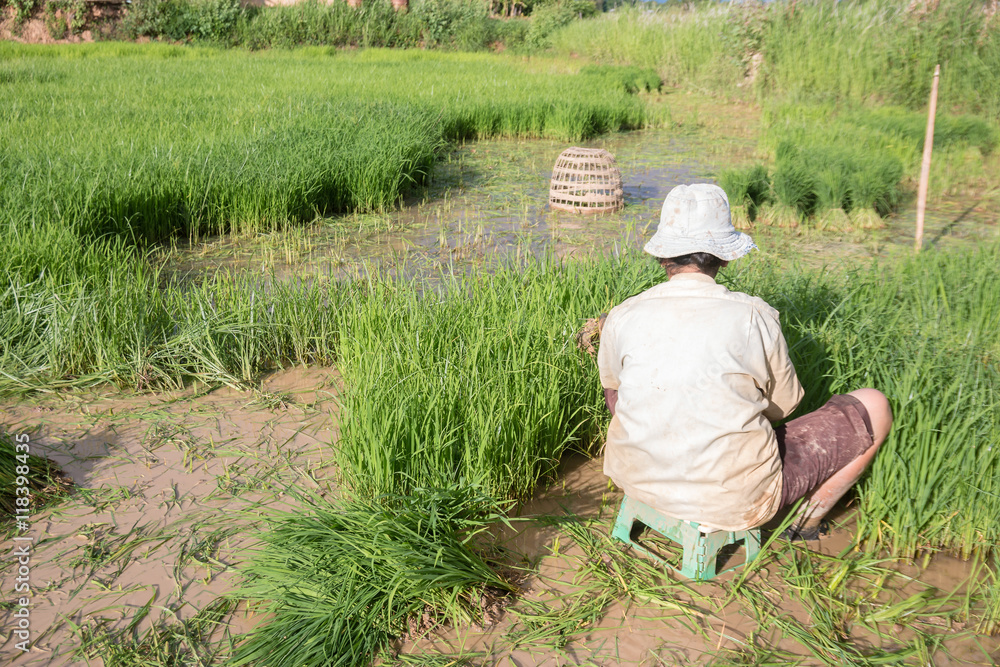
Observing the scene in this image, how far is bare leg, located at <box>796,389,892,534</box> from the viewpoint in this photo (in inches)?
93.0

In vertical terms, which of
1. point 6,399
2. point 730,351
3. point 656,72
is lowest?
point 6,399

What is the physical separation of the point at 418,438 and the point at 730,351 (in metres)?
0.99

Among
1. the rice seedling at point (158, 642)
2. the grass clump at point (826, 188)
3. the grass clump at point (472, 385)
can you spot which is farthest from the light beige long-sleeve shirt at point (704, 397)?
the grass clump at point (826, 188)

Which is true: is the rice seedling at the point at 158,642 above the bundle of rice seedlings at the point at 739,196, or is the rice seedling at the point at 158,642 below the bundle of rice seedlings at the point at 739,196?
below

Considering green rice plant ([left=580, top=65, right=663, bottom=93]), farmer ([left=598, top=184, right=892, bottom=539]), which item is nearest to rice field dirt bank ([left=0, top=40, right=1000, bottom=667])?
farmer ([left=598, top=184, right=892, bottom=539])

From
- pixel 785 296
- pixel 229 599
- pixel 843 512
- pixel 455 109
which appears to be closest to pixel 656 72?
pixel 455 109

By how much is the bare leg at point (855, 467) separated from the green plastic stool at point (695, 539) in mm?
260

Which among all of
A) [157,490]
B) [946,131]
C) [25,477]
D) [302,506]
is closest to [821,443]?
[302,506]

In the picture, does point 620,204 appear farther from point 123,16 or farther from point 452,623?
point 123,16

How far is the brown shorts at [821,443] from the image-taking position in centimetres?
225

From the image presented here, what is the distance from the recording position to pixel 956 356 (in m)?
3.10

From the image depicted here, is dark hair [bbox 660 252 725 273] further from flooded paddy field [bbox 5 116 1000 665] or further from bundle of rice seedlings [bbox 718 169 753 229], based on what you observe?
bundle of rice seedlings [bbox 718 169 753 229]

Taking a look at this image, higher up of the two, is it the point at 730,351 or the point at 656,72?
the point at 656,72

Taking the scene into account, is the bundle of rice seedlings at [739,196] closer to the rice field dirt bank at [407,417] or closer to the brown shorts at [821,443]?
the rice field dirt bank at [407,417]
